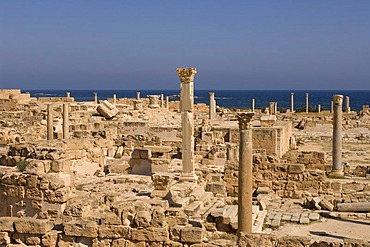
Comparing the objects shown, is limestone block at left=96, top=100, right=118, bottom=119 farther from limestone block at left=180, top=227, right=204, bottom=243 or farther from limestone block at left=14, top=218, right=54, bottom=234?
limestone block at left=180, top=227, right=204, bottom=243

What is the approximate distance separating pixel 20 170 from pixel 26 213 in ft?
3.81

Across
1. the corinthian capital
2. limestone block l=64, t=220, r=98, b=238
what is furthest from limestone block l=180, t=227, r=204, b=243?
the corinthian capital

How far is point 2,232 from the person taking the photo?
7211 millimetres

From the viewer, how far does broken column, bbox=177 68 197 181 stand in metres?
13.0

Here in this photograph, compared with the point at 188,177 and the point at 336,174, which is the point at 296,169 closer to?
the point at 188,177

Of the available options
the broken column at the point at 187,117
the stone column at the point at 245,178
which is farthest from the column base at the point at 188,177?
the stone column at the point at 245,178

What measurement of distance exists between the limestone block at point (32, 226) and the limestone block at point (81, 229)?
0.28 metres

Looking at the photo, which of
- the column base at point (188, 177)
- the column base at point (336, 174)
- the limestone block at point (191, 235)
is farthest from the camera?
the column base at point (336, 174)

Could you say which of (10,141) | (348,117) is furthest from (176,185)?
(348,117)

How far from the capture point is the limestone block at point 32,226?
7.05 metres

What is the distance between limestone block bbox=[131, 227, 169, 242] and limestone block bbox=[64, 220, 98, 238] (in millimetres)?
536

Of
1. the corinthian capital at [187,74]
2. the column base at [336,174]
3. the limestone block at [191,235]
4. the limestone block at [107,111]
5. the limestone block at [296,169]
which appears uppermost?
the corinthian capital at [187,74]

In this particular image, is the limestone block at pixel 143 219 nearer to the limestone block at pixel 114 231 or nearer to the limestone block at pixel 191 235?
the limestone block at pixel 114 231

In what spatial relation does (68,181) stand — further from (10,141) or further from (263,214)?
(10,141)
